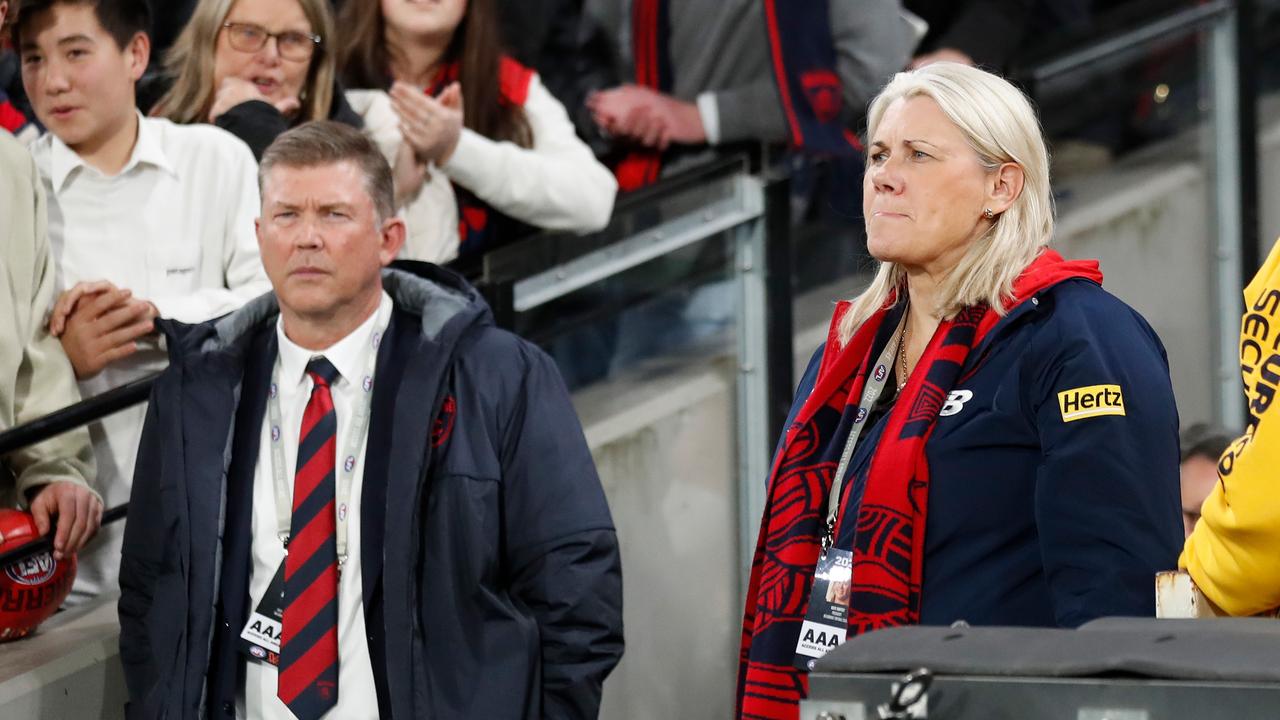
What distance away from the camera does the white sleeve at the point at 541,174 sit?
14.4 ft

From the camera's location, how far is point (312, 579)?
3312 mm

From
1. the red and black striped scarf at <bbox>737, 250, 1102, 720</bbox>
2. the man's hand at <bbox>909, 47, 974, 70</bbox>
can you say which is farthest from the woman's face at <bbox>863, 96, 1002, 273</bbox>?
the man's hand at <bbox>909, 47, 974, 70</bbox>

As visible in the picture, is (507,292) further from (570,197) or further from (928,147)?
(928,147)

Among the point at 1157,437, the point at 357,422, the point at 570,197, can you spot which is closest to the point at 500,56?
the point at 570,197

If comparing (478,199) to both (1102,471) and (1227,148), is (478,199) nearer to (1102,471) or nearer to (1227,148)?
(1102,471)

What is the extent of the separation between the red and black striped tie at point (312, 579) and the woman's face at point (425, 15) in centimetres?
129

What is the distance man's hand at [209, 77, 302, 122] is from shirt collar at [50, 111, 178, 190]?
0.25 meters

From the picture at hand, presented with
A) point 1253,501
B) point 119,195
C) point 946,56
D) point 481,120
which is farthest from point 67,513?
point 946,56

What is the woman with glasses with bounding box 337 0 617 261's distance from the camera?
443 cm

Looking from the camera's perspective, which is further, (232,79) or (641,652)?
(641,652)

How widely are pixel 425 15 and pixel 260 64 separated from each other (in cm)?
44

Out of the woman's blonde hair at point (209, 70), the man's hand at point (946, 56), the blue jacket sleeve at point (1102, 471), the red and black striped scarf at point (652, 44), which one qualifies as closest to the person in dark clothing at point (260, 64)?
the woman's blonde hair at point (209, 70)

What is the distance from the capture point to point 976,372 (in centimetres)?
275

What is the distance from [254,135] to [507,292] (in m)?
0.68
